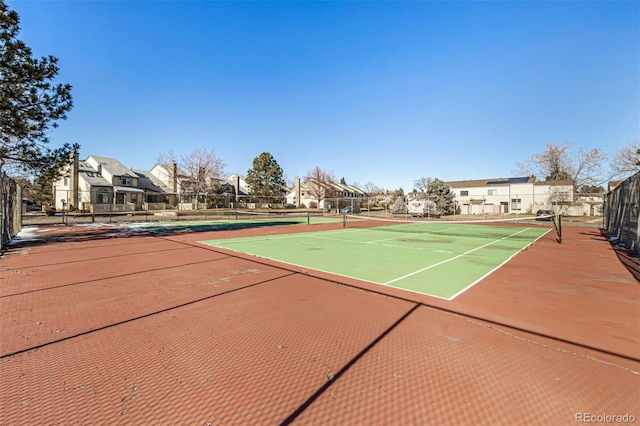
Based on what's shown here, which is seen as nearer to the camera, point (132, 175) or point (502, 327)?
point (502, 327)

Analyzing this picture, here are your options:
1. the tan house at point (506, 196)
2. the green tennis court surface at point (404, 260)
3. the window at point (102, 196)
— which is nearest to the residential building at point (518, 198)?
the tan house at point (506, 196)

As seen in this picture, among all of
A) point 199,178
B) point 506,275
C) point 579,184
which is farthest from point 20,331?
point 579,184

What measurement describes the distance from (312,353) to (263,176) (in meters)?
63.4

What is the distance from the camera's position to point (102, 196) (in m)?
41.2

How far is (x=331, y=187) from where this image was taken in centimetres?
7406

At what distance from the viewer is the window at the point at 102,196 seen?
4055cm

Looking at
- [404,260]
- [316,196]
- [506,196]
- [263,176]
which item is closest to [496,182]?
[506,196]

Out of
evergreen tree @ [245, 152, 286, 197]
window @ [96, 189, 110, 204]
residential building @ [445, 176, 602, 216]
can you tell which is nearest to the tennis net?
residential building @ [445, 176, 602, 216]

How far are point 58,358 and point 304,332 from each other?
3023 mm

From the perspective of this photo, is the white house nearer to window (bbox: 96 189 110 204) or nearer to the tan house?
window (bbox: 96 189 110 204)

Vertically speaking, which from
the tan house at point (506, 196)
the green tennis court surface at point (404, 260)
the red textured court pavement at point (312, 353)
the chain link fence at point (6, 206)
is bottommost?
the red textured court pavement at point (312, 353)

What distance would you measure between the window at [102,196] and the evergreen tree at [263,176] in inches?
1089

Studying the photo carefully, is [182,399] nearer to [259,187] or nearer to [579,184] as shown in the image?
[259,187]

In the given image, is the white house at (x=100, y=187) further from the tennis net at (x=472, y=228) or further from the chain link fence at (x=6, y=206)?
the tennis net at (x=472, y=228)
